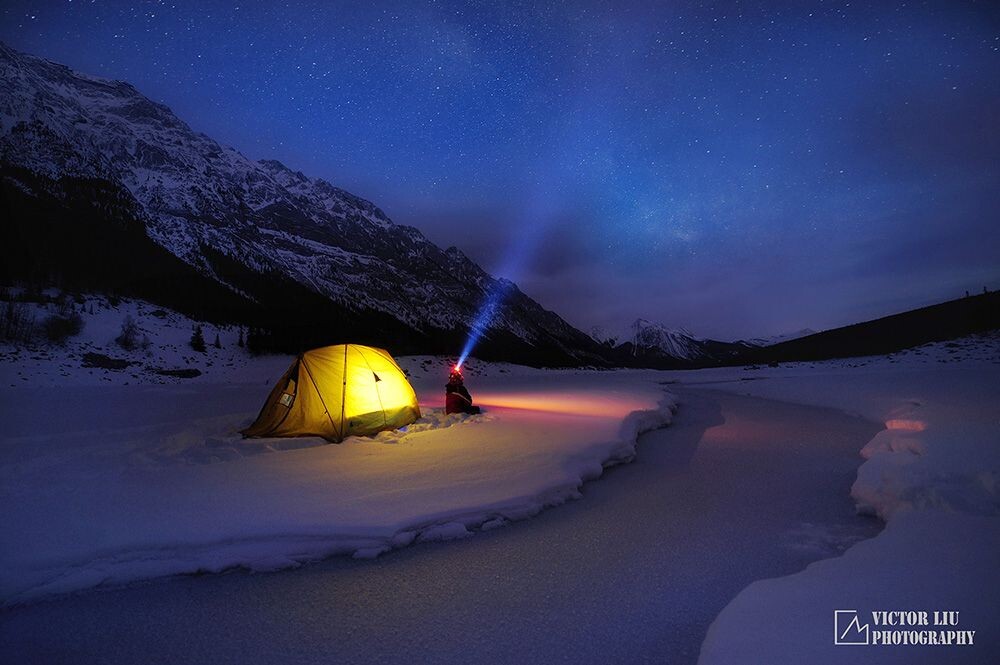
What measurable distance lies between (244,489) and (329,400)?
3.93 metres

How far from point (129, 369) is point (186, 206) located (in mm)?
134092

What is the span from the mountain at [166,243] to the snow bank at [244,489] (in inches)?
1308

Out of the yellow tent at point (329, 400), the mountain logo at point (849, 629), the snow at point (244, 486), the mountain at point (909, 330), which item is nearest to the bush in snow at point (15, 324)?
the snow at point (244, 486)

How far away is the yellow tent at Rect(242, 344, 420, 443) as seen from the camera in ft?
34.6

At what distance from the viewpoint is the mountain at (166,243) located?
6053 centimetres

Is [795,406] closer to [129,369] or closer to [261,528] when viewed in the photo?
[261,528]

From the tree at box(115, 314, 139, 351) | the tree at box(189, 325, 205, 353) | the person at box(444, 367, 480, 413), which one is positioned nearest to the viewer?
the person at box(444, 367, 480, 413)

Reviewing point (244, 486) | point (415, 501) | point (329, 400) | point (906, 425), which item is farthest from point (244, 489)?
point (906, 425)

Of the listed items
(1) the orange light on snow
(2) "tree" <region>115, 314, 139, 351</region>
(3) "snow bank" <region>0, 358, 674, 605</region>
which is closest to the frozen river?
(3) "snow bank" <region>0, 358, 674, 605</region>

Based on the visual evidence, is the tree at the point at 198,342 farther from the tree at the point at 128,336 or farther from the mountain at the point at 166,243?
the mountain at the point at 166,243

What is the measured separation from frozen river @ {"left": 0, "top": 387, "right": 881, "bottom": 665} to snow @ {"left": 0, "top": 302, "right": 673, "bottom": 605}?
328mm

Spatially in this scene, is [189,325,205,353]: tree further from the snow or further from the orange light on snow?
the orange light on snow

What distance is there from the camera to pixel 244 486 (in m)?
6.94

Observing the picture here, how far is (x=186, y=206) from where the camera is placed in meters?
132
